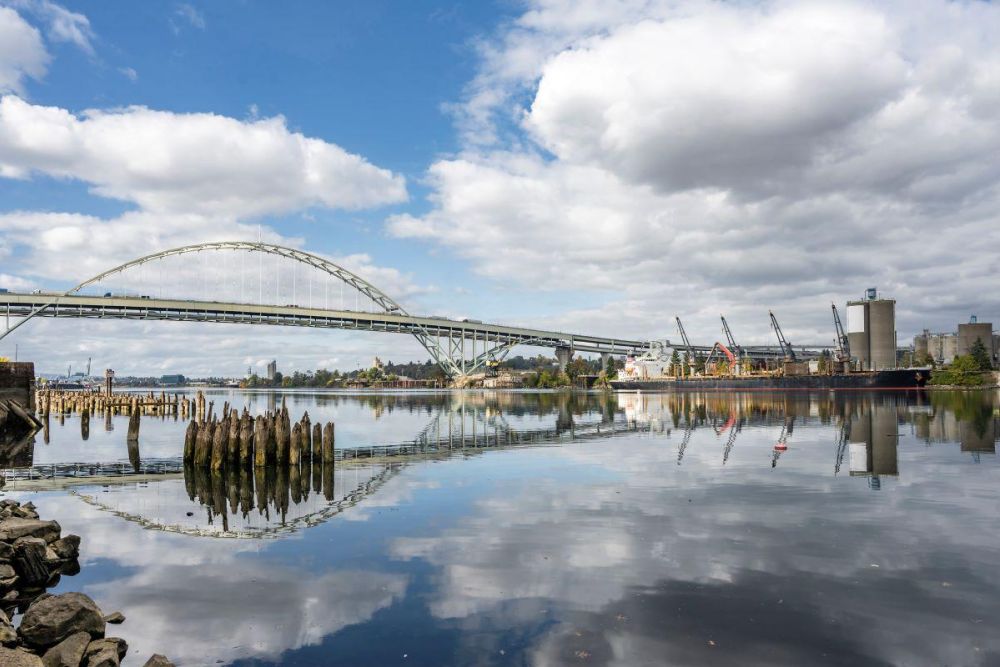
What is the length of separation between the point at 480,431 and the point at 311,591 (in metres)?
28.4

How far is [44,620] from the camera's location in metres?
7.24

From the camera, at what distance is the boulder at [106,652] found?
673 centimetres

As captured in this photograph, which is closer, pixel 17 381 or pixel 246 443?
pixel 246 443

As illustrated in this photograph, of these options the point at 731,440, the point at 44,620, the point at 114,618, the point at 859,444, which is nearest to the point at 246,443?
the point at 114,618

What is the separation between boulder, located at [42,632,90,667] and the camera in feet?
22.0

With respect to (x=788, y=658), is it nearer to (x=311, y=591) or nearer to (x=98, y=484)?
(x=311, y=591)

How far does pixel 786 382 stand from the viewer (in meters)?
117

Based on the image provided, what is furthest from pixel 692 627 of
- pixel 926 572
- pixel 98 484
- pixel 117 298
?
pixel 117 298

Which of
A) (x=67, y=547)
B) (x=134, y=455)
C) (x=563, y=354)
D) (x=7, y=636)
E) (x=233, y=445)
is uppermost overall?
(x=563, y=354)

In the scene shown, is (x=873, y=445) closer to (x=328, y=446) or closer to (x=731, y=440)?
(x=731, y=440)

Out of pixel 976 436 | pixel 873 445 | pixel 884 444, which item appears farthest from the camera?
pixel 976 436

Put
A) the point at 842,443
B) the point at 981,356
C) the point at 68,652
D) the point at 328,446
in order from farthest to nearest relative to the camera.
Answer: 1. the point at 981,356
2. the point at 842,443
3. the point at 328,446
4. the point at 68,652

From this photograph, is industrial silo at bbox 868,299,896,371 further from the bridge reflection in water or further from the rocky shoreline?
the rocky shoreline

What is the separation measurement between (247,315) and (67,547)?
354 feet
